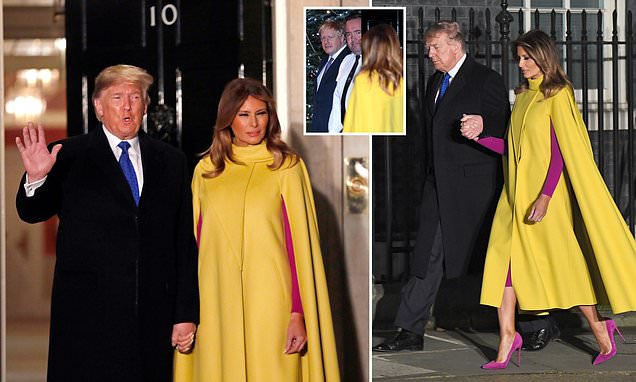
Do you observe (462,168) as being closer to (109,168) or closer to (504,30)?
(504,30)

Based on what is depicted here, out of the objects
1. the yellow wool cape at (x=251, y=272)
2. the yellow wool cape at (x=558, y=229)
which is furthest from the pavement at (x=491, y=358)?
the yellow wool cape at (x=251, y=272)

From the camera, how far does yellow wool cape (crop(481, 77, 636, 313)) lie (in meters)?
5.76

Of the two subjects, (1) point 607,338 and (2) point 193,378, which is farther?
(1) point 607,338

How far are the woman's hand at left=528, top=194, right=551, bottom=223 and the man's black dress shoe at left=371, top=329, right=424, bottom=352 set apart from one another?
3.61ft

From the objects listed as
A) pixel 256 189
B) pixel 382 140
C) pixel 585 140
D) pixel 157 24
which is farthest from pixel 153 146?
pixel 382 140

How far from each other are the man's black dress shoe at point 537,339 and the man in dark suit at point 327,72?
8.15ft

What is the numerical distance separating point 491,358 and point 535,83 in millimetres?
1420

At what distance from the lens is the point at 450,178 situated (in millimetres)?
6711

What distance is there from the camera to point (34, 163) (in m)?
3.74

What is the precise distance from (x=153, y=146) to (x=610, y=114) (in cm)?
529

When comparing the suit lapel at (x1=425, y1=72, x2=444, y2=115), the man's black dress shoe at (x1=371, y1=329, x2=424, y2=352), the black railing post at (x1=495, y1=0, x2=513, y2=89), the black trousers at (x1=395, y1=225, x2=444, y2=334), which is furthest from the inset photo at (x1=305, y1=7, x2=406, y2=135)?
the black railing post at (x1=495, y1=0, x2=513, y2=89)

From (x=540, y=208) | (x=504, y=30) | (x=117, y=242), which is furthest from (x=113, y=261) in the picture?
(x=504, y=30)

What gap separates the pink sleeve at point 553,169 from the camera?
5.79m

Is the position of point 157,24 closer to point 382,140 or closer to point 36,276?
point 36,276
